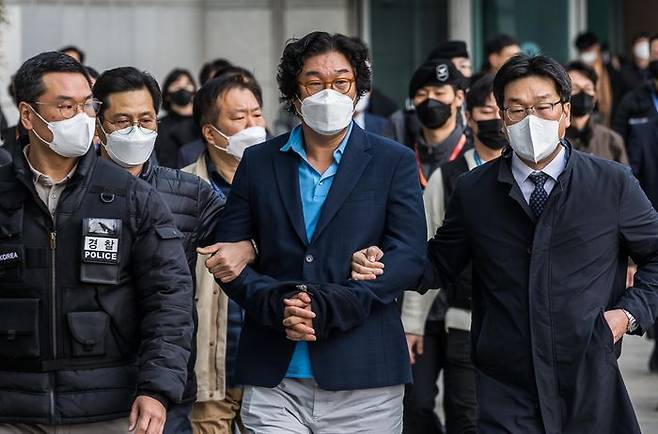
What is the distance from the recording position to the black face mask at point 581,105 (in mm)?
8812

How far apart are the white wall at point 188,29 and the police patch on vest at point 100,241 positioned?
419 inches

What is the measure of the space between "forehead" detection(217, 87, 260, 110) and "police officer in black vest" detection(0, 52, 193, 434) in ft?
5.39

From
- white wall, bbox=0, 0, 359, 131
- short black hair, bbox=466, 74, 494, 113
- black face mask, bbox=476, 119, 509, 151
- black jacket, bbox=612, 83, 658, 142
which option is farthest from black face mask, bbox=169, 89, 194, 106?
white wall, bbox=0, 0, 359, 131

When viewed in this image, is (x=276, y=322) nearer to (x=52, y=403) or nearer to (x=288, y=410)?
(x=288, y=410)

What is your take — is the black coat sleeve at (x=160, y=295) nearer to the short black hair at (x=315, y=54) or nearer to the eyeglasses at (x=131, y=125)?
the short black hair at (x=315, y=54)

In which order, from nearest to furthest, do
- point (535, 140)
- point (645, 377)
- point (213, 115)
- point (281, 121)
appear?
point (535, 140)
point (213, 115)
point (645, 377)
point (281, 121)

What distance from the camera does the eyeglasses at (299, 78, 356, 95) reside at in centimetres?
551

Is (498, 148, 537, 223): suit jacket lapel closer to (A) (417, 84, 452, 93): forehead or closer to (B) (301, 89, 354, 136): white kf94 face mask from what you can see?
(B) (301, 89, 354, 136): white kf94 face mask

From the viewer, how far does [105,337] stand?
16.8 ft

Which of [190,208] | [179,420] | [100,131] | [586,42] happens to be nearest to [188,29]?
[586,42]

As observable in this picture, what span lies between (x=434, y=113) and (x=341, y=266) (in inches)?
114

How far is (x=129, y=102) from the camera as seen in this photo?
20.3 feet

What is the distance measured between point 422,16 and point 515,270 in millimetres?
12087

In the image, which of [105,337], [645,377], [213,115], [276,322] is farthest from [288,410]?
[645,377]
